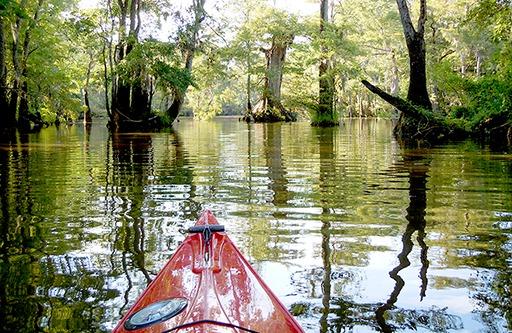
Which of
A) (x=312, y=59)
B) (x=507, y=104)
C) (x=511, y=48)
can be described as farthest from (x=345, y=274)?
(x=312, y=59)

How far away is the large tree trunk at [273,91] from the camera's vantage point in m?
37.9

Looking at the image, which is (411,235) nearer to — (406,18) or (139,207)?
(139,207)

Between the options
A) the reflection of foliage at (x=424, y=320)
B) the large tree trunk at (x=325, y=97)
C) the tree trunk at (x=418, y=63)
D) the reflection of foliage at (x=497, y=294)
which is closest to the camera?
the reflection of foliage at (x=424, y=320)

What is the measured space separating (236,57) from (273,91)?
4.13m

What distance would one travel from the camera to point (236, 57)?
36.6 metres

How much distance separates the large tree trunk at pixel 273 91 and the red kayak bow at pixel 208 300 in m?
35.6

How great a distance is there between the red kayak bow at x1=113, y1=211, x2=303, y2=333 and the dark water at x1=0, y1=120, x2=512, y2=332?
484mm

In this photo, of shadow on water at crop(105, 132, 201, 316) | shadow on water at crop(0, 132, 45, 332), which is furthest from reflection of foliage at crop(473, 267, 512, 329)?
shadow on water at crop(0, 132, 45, 332)

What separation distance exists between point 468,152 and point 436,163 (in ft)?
7.99

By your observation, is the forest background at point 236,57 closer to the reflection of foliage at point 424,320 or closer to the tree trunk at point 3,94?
the tree trunk at point 3,94

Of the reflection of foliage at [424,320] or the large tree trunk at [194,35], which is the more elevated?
the large tree trunk at [194,35]

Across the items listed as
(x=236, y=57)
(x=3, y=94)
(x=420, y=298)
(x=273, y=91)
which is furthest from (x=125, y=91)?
(x=420, y=298)

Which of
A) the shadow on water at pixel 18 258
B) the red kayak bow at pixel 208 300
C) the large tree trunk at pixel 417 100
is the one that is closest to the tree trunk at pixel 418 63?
the large tree trunk at pixel 417 100

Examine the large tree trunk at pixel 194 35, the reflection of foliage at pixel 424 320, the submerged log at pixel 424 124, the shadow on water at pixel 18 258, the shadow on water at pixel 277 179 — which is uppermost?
the large tree trunk at pixel 194 35
